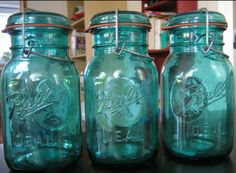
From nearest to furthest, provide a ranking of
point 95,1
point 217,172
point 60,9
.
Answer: point 217,172
point 95,1
point 60,9

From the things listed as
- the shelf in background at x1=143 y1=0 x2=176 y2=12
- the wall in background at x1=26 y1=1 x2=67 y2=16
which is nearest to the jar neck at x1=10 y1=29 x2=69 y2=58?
the shelf in background at x1=143 y1=0 x2=176 y2=12

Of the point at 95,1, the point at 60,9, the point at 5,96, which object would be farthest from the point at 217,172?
the point at 60,9

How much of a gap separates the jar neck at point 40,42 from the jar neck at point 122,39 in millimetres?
47

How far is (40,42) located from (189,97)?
214 mm

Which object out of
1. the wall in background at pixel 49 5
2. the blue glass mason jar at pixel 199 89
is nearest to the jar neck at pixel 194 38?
the blue glass mason jar at pixel 199 89

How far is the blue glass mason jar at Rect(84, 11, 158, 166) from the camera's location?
35 cm

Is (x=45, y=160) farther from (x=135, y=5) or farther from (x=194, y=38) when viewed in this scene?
(x=135, y=5)

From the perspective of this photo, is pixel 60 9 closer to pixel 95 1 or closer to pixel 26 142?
pixel 95 1

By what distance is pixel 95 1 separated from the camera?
242 centimetres

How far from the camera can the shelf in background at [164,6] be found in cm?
203

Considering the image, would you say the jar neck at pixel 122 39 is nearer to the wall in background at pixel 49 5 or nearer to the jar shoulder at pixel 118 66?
the jar shoulder at pixel 118 66

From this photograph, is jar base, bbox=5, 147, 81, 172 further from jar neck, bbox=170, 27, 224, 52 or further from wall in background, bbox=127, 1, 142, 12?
wall in background, bbox=127, 1, 142, 12

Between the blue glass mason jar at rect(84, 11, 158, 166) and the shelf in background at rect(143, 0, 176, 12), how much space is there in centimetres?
176

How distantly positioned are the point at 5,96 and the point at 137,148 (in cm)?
19
